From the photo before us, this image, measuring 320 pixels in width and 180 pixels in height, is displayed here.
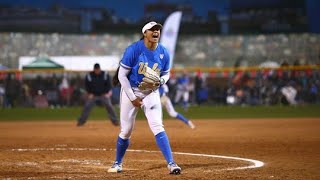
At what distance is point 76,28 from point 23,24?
3465mm

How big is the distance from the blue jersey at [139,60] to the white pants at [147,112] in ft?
0.85

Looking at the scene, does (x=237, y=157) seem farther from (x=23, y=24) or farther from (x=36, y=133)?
(x=23, y=24)

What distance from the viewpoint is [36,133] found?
58.6 ft

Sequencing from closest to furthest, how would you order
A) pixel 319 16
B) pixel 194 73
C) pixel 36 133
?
pixel 36 133
pixel 194 73
pixel 319 16

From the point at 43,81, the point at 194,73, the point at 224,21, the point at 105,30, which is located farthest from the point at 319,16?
the point at 43,81

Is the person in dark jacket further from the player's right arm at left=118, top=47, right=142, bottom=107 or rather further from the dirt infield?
the player's right arm at left=118, top=47, right=142, bottom=107

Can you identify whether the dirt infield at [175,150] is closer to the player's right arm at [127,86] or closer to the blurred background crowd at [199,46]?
the player's right arm at [127,86]

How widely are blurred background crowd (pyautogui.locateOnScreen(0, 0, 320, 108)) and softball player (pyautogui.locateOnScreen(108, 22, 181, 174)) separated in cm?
2290

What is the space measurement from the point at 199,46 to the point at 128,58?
34.3 metres

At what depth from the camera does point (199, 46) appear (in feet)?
142

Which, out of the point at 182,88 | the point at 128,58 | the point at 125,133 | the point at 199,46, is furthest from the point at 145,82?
the point at 199,46

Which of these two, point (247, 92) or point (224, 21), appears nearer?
point (247, 92)

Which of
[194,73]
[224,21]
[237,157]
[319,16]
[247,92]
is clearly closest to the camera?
[237,157]

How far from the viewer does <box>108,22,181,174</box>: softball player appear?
925 cm
